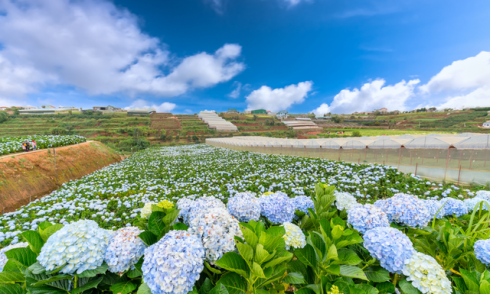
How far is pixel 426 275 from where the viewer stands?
4.79 ft

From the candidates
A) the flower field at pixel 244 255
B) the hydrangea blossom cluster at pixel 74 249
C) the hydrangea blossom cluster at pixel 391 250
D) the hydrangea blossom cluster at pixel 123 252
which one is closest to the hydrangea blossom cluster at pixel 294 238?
the flower field at pixel 244 255

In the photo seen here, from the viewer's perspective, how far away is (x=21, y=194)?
9.09 meters

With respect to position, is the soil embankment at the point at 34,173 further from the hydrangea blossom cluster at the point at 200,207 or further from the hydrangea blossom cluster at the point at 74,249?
the hydrangea blossom cluster at the point at 200,207

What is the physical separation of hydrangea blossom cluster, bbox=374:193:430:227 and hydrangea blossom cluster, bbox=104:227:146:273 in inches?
105

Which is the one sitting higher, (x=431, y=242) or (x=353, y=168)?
(x=431, y=242)

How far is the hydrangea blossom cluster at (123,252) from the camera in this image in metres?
1.41

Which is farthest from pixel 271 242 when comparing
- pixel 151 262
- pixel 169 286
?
pixel 151 262

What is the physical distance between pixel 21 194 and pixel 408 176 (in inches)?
718

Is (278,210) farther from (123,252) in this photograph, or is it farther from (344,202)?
(123,252)

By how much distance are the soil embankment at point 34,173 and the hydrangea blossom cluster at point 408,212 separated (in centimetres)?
1336

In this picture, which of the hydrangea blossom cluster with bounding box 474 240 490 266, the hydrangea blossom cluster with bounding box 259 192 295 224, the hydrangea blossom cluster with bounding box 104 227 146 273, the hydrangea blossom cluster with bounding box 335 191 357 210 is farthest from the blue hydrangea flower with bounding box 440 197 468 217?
the hydrangea blossom cluster with bounding box 104 227 146 273

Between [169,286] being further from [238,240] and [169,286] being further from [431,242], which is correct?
[431,242]

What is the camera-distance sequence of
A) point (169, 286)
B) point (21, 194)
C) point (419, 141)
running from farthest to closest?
point (419, 141) < point (21, 194) < point (169, 286)

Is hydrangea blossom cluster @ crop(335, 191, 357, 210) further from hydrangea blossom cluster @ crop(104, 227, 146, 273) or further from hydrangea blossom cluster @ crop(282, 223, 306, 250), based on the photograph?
hydrangea blossom cluster @ crop(104, 227, 146, 273)
